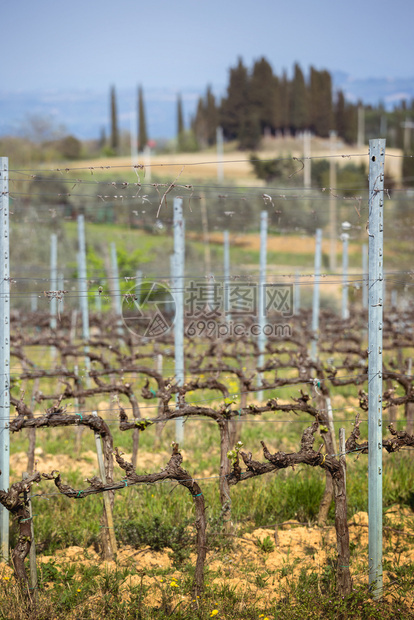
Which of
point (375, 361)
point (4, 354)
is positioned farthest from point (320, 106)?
point (375, 361)

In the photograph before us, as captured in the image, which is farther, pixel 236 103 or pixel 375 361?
pixel 236 103

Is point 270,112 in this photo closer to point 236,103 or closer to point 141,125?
point 236,103

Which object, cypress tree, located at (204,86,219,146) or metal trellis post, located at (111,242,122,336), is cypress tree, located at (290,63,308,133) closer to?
cypress tree, located at (204,86,219,146)

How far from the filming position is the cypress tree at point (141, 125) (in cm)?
6003

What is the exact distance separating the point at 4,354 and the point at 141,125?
57302 mm

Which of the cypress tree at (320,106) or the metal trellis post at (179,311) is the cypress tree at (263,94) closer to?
the cypress tree at (320,106)

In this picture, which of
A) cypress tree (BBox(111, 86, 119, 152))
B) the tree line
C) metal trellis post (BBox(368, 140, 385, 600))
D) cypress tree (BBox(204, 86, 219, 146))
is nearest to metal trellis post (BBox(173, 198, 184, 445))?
metal trellis post (BBox(368, 140, 385, 600))

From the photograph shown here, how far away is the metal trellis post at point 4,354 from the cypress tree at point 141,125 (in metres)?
56.5

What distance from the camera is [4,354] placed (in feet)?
19.1

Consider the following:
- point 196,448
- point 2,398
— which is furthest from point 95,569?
point 196,448

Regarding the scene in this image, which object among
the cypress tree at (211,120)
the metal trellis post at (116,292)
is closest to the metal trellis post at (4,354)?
the metal trellis post at (116,292)

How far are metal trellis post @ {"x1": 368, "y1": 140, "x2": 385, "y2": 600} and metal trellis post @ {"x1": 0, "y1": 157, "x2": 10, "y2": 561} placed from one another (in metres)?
3.02

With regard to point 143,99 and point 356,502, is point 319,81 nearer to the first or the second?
point 143,99

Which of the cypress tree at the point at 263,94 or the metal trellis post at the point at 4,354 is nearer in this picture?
the metal trellis post at the point at 4,354
